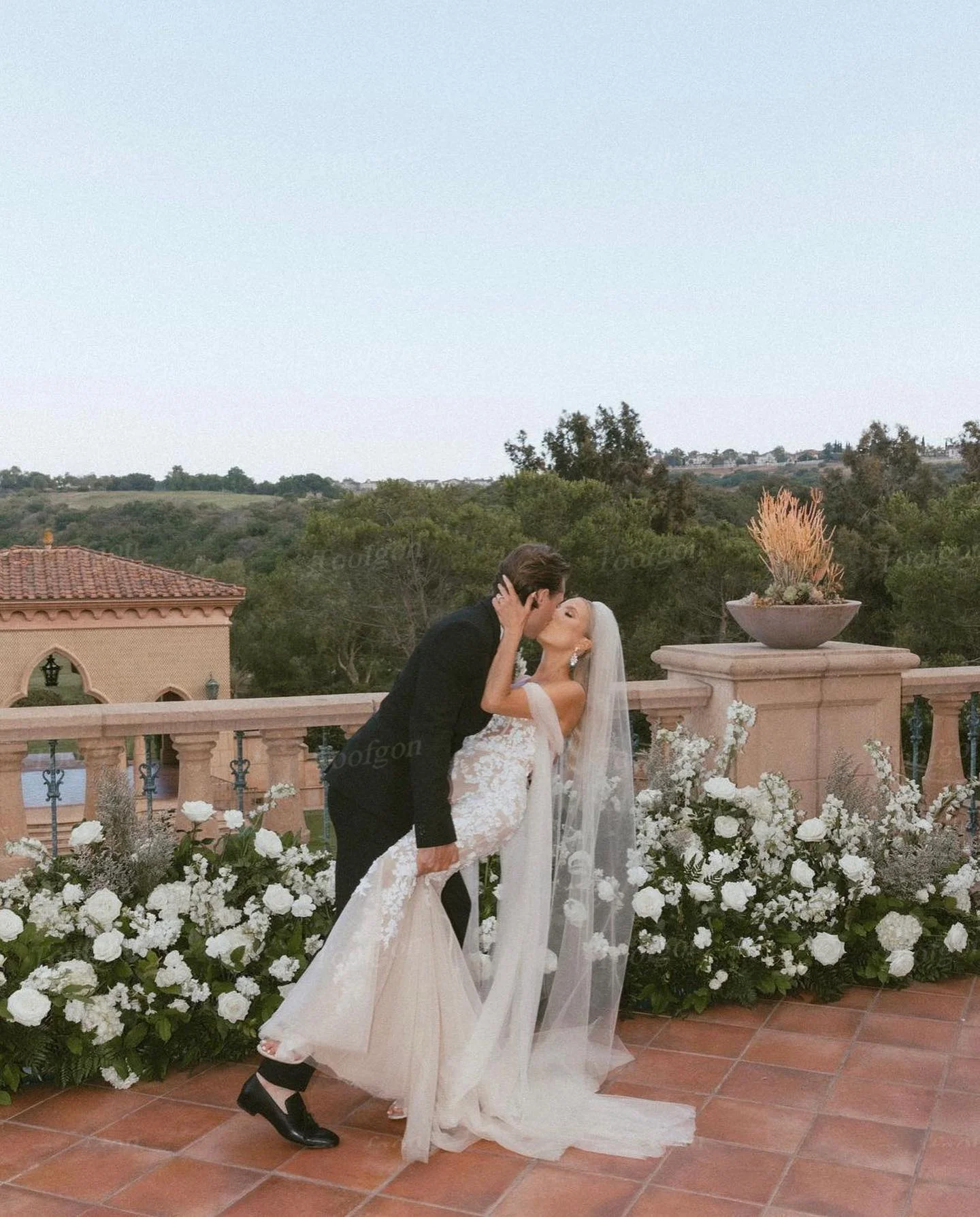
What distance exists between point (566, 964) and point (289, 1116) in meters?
0.94

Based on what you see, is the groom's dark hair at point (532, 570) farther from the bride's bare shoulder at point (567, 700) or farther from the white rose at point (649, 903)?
the white rose at point (649, 903)

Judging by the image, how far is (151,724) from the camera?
4660 millimetres

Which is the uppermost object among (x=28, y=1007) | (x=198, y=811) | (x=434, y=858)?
(x=434, y=858)

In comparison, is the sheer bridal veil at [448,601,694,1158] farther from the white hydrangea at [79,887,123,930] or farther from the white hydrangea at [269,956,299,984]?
the white hydrangea at [79,887,123,930]

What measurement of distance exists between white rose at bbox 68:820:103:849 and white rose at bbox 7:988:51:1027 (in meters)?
0.65

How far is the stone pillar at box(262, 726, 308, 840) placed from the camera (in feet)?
16.0

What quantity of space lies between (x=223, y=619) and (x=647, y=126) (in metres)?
16.5

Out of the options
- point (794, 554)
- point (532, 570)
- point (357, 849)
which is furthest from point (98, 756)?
point (794, 554)

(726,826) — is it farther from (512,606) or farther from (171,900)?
(171,900)

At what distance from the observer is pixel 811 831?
15.6 ft

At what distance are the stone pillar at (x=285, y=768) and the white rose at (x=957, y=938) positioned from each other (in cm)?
259

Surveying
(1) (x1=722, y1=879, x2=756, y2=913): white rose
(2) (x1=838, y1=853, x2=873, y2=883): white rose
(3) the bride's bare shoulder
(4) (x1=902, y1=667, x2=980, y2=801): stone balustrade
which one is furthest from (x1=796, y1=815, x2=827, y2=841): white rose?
(3) the bride's bare shoulder

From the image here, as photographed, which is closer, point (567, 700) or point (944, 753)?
point (567, 700)

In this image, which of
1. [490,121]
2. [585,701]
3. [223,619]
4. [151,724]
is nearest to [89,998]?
[151,724]
